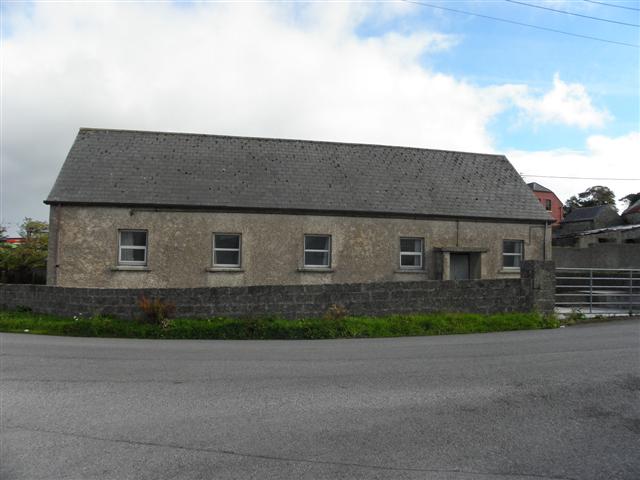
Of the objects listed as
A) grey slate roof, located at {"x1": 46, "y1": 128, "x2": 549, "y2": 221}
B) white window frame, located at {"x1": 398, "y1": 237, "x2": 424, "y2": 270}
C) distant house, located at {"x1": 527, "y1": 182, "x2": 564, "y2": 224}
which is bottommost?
white window frame, located at {"x1": 398, "y1": 237, "x2": 424, "y2": 270}

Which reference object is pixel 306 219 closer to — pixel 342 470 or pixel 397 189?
pixel 397 189

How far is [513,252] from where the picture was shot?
2202 centimetres

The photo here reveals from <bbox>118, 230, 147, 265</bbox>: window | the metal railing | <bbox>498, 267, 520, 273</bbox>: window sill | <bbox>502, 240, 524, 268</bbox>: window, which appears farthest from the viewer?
<bbox>502, 240, 524, 268</bbox>: window

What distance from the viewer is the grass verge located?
1293 centimetres

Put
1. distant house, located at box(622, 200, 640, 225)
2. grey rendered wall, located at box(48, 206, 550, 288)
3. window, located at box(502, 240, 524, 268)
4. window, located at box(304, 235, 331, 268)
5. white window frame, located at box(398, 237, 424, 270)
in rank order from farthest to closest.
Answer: distant house, located at box(622, 200, 640, 225) → window, located at box(502, 240, 524, 268) → white window frame, located at box(398, 237, 424, 270) → window, located at box(304, 235, 331, 268) → grey rendered wall, located at box(48, 206, 550, 288)

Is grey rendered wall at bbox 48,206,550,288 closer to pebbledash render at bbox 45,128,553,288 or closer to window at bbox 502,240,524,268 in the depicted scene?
pebbledash render at bbox 45,128,553,288

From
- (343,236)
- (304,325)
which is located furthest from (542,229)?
(304,325)

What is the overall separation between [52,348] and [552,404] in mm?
9479

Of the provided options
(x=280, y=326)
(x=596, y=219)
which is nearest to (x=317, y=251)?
(x=280, y=326)

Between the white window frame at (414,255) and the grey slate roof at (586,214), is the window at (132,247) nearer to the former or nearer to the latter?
the white window frame at (414,255)

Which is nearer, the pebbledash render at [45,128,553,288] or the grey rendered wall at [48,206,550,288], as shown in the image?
the grey rendered wall at [48,206,550,288]

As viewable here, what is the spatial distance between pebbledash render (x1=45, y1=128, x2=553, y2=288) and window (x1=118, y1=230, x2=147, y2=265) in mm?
36

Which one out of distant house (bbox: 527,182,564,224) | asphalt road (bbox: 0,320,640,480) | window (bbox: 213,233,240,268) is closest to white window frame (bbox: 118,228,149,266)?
window (bbox: 213,233,240,268)

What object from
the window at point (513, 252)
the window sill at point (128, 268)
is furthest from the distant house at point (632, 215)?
the window sill at point (128, 268)
